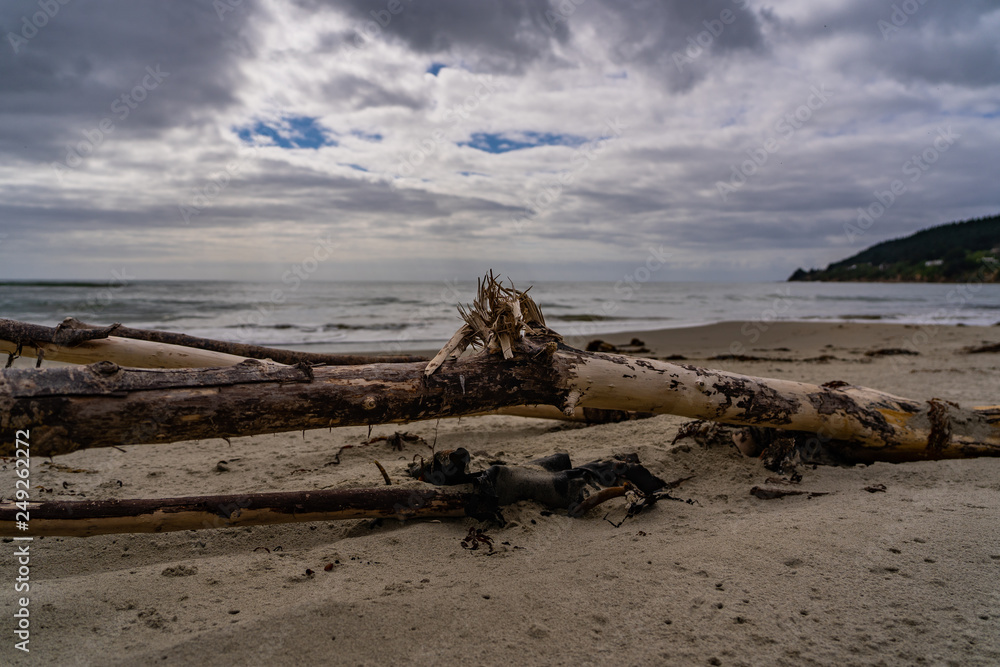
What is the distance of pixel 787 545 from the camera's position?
93.6 inches

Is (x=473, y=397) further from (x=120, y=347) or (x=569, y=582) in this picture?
(x=120, y=347)

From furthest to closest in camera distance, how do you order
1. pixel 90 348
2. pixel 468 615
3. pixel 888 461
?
pixel 888 461
pixel 90 348
pixel 468 615

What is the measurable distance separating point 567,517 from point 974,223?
3717 inches

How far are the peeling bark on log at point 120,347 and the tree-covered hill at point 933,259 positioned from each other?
217ft

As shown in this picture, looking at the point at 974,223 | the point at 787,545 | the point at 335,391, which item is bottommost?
the point at 787,545

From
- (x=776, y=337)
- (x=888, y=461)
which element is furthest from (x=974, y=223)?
(x=888, y=461)

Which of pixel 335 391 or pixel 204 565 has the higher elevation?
pixel 335 391

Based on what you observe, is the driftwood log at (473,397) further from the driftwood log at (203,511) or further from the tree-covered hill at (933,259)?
the tree-covered hill at (933,259)

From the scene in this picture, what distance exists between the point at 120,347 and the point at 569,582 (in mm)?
2902

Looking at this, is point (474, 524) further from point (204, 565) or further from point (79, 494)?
point (79, 494)

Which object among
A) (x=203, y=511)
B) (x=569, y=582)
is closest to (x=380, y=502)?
(x=203, y=511)

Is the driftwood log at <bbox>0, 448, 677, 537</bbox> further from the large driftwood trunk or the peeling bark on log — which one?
the peeling bark on log

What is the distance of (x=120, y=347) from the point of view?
316cm

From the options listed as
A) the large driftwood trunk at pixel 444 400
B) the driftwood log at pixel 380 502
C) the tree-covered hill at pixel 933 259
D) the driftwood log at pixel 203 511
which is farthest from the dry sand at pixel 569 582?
the tree-covered hill at pixel 933 259
